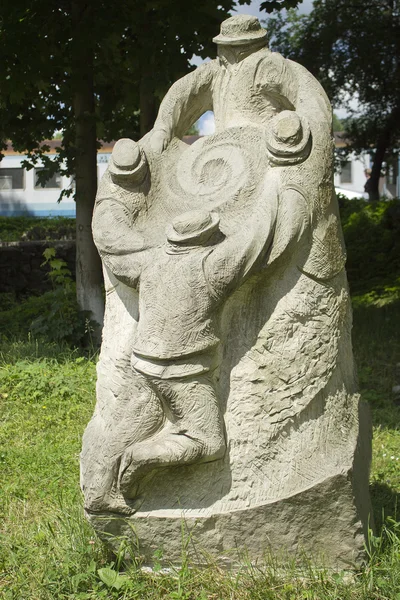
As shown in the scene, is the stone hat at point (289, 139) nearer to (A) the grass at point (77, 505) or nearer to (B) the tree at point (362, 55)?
(A) the grass at point (77, 505)

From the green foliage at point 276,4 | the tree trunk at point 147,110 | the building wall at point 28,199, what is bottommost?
the building wall at point 28,199

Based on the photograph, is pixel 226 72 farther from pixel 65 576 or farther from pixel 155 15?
pixel 155 15

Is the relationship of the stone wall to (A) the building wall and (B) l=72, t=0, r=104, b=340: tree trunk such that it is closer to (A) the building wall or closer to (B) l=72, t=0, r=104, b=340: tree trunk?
(B) l=72, t=0, r=104, b=340: tree trunk

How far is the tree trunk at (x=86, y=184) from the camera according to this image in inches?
290

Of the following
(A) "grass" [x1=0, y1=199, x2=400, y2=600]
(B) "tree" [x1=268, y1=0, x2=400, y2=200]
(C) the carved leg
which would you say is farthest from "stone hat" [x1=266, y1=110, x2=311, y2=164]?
(B) "tree" [x1=268, y1=0, x2=400, y2=200]

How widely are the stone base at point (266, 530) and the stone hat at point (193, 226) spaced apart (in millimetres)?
970

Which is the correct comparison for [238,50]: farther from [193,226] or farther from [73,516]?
[73,516]

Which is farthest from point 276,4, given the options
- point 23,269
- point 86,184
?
point 23,269

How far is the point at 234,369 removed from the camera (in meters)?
2.93

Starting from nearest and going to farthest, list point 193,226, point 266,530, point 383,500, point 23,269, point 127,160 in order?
point 193,226 → point 266,530 → point 127,160 → point 383,500 → point 23,269

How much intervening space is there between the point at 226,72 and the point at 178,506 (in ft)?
5.79

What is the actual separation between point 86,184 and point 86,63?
3.52 feet

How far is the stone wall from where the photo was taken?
466 inches

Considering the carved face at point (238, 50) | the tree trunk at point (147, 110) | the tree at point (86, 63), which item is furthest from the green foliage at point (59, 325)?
the carved face at point (238, 50)
